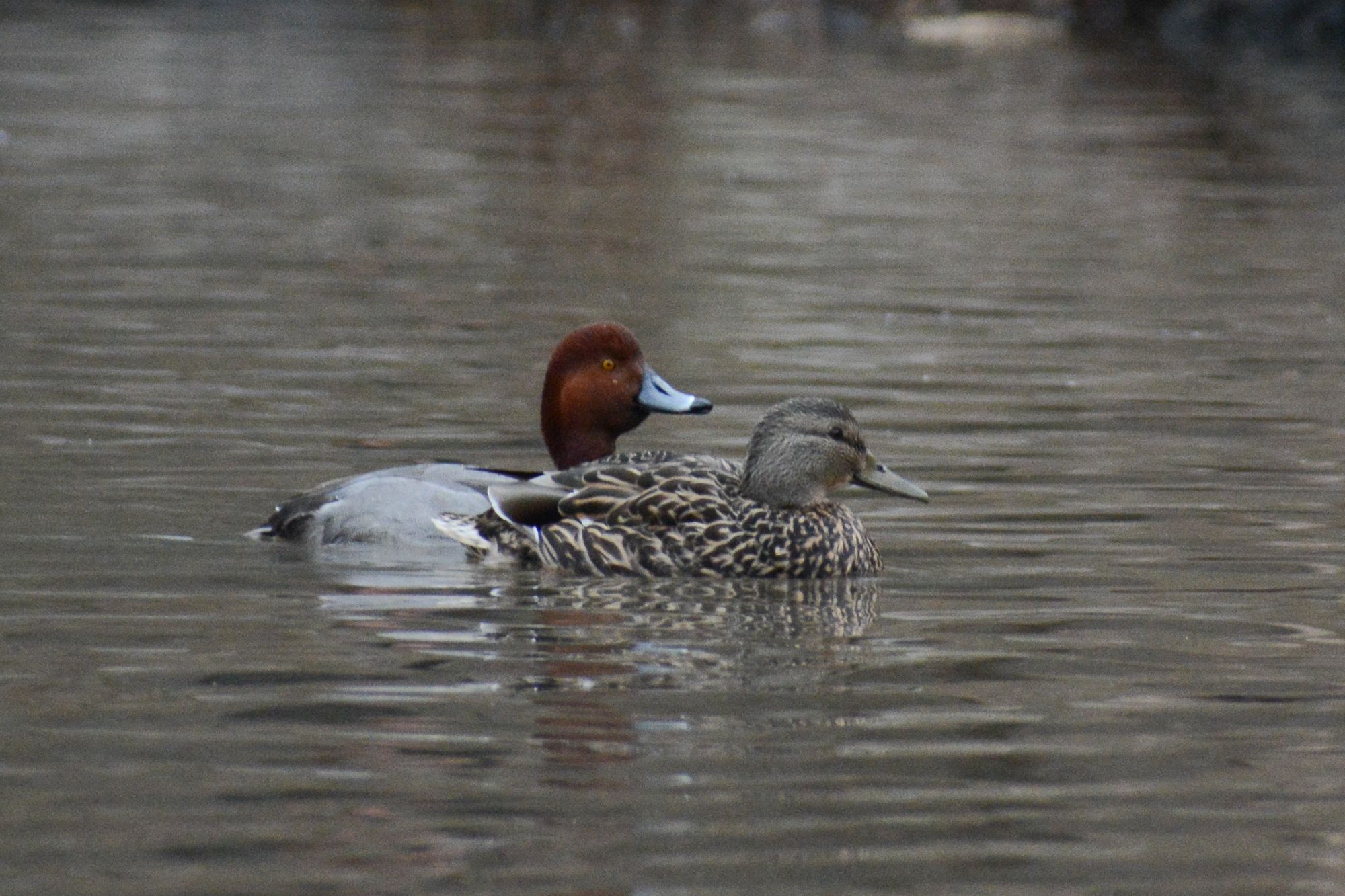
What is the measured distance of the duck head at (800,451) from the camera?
7.98 metres

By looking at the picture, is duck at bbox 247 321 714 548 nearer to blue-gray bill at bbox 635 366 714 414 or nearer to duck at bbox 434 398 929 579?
blue-gray bill at bbox 635 366 714 414

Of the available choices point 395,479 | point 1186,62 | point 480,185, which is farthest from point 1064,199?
point 1186,62

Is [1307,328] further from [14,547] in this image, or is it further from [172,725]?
[172,725]

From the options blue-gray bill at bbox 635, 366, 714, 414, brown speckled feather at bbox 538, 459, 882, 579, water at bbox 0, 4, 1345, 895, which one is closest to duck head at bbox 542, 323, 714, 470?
blue-gray bill at bbox 635, 366, 714, 414

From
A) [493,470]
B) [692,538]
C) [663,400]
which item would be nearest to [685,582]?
[692,538]

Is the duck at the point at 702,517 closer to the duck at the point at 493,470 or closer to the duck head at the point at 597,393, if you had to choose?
the duck at the point at 493,470

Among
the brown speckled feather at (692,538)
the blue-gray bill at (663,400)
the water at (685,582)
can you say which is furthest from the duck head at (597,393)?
the water at (685,582)

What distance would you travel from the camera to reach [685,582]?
25.2ft

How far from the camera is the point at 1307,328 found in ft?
45.1

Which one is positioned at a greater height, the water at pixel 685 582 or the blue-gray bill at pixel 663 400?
the blue-gray bill at pixel 663 400

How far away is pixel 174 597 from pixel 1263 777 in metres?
3.27

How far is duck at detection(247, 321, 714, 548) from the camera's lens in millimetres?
7988

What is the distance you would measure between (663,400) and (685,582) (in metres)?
1.17

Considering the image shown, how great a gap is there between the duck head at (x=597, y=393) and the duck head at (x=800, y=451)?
581mm
